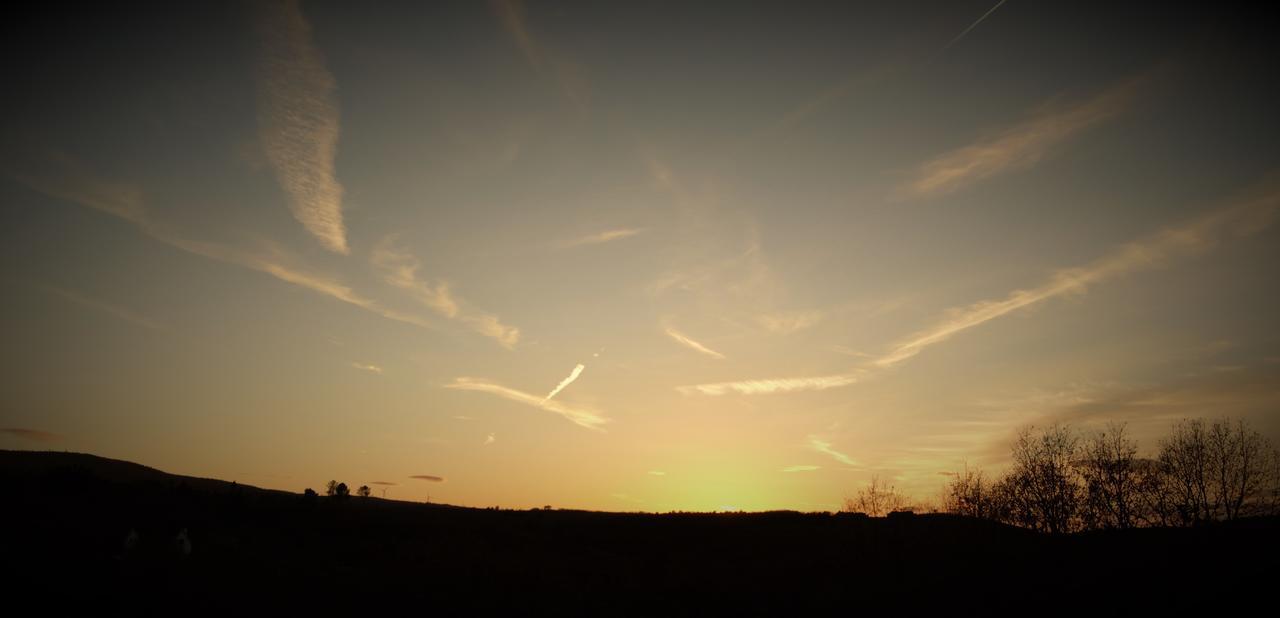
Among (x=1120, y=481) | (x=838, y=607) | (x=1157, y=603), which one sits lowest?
(x=838, y=607)

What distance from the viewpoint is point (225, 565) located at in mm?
23891

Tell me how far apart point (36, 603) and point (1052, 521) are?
7633 cm

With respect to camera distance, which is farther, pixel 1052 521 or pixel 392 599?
pixel 1052 521

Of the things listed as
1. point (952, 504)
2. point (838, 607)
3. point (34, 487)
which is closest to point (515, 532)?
point (838, 607)

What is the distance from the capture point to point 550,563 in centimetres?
2991

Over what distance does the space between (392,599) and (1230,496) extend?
2739 inches

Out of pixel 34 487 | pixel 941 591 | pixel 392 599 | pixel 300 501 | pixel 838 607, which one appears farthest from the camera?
Result: pixel 300 501

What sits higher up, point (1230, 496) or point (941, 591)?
point (1230, 496)

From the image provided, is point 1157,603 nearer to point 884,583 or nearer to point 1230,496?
point 884,583

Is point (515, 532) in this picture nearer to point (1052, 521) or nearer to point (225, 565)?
point (225, 565)

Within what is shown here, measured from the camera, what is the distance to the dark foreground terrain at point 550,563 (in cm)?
2080

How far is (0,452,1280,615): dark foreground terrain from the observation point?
20797mm

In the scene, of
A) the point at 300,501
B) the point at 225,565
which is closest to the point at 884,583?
the point at 225,565

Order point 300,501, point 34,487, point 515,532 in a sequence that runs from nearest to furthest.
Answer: point 34,487
point 515,532
point 300,501
